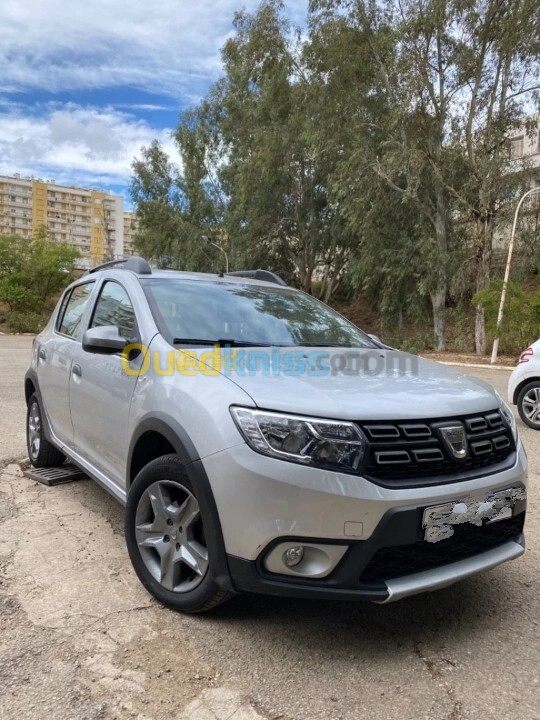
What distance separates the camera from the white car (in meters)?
7.19

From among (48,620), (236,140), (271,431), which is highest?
(236,140)

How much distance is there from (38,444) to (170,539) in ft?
8.65

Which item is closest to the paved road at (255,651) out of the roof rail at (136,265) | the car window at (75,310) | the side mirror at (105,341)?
the side mirror at (105,341)

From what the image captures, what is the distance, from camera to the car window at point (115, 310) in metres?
3.30

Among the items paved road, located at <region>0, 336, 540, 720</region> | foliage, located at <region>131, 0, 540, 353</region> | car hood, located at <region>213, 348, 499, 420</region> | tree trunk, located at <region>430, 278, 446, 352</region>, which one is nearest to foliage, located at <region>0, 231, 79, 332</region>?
foliage, located at <region>131, 0, 540, 353</region>

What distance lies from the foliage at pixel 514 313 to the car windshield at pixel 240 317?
15626mm

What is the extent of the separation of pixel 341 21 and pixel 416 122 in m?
5.15

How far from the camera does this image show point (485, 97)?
22.1 metres

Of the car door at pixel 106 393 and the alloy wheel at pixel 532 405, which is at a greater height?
the car door at pixel 106 393

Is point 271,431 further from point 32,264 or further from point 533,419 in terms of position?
point 32,264

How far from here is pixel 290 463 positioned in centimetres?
212

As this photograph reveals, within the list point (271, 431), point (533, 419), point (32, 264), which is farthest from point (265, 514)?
point (32, 264)

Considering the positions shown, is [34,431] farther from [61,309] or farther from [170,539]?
[170,539]

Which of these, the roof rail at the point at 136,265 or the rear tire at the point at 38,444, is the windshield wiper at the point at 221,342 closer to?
the roof rail at the point at 136,265
